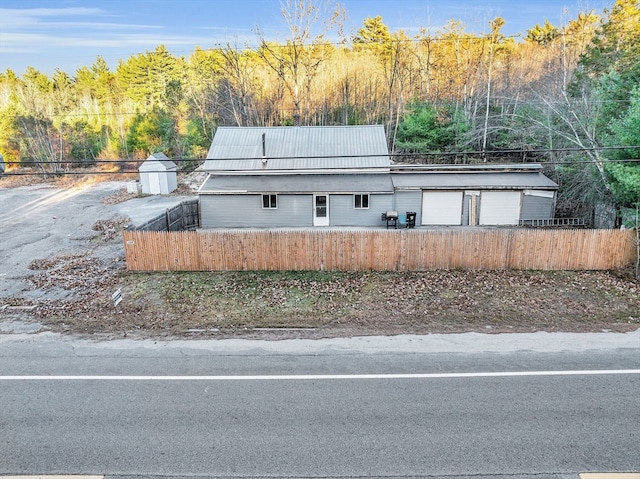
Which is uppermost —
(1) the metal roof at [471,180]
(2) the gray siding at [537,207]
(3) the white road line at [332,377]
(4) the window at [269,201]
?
(1) the metal roof at [471,180]

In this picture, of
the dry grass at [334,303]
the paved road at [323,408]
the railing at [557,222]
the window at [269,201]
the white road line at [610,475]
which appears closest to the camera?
the white road line at [610,475]

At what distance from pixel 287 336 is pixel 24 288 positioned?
9824 mm

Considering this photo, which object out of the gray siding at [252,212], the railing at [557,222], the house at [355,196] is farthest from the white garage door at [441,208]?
the gray siding at [252,212]

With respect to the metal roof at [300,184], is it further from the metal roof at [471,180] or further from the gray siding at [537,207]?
the gray siding at [537,207]

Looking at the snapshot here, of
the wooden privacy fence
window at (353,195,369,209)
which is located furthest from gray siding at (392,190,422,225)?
the wooden privacy fence

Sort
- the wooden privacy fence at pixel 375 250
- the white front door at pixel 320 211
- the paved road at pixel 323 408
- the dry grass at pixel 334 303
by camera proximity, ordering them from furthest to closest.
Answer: the white front door at pixel 320 211 < the wooden privacy fence at pixel 375 250 < the dry grass at pixel 334 303 < the paved road at pixel 323 408

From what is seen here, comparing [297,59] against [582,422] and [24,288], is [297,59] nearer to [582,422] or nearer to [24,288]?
[24,288]

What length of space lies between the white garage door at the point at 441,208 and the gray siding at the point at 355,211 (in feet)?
6.54

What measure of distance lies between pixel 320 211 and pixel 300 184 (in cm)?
173

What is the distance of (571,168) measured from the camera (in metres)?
19.4

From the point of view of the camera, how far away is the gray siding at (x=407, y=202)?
71.1 ft

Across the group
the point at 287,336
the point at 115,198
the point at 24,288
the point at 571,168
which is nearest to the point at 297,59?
the point at 115,198

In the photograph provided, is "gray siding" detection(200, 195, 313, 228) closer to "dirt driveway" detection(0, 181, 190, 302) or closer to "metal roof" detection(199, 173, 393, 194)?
"metal roof" detection(199, 173, 393, 194)

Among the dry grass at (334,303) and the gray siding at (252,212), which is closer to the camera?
the dry grass at (334,303)
